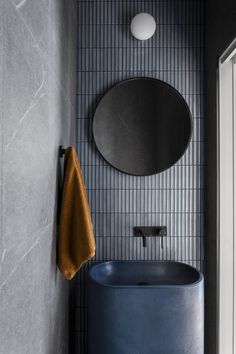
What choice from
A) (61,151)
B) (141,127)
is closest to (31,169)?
(61,151)

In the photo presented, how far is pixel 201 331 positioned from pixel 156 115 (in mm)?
1137

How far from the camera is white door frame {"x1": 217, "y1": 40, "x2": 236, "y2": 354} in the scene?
157 centimetres

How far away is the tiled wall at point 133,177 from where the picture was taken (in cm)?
178

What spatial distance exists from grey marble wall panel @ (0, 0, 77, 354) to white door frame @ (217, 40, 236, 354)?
32.0 inches

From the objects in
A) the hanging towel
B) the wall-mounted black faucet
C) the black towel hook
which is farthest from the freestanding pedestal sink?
the black towel hook

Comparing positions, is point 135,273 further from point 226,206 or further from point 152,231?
point 226,206

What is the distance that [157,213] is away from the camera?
1.78 metres

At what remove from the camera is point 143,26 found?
167cm

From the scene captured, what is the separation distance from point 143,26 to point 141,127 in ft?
1.78

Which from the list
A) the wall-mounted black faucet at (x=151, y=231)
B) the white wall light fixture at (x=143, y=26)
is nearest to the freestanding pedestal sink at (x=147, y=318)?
the wall-mounted black faucet at (x=151, y=231)

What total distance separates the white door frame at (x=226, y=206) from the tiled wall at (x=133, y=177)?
192 millimetres

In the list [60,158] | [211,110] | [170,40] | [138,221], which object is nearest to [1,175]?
[60,158]

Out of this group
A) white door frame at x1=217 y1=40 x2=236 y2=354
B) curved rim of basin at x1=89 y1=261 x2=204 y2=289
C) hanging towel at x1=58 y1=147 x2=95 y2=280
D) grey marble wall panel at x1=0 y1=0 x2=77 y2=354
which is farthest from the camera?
curved rim of basin at x1=89 y1=261 x2=204 y2=289

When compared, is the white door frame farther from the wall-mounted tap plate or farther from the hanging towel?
the hanging towel
